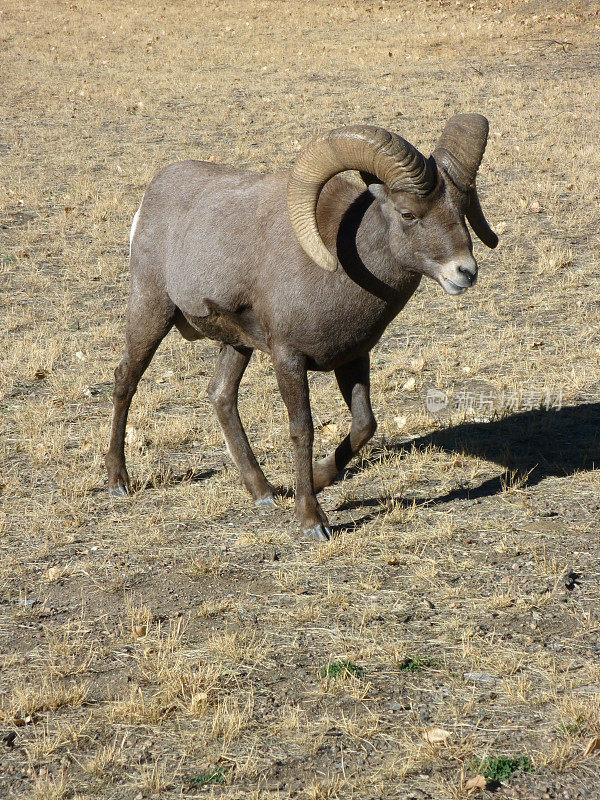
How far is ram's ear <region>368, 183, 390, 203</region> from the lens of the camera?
5.28 metres

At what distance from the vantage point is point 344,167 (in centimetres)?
518

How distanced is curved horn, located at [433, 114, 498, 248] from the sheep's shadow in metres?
1.83

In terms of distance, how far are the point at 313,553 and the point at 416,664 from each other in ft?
4.30

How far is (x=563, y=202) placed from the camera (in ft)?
42.2

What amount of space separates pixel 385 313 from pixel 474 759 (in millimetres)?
2665

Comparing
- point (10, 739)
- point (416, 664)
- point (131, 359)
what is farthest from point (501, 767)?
point (131, 359)

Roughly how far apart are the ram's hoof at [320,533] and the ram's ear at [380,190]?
197 cm

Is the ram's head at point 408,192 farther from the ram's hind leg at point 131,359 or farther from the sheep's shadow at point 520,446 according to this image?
the sheep's shadow at point 520,446

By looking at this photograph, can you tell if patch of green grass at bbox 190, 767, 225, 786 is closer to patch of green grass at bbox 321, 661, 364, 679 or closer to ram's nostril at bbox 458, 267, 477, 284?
patch of green grass at bbox 321, 661, 364, 679

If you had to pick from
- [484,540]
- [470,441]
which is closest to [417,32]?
[470,441]

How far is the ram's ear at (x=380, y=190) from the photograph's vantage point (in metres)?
5.28

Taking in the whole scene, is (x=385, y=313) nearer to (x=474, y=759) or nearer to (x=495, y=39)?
(x=474, y=759)

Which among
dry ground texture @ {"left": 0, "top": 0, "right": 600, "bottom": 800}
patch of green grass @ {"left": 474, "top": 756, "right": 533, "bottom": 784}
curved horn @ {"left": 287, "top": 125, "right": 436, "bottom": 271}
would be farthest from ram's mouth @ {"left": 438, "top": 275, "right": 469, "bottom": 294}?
patch of green grass @ {"left": 474, "top": 756, "right": 533, "bottom": 784}

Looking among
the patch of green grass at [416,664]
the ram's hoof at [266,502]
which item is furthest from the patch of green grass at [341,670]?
the ram's hoof at [266,502]
